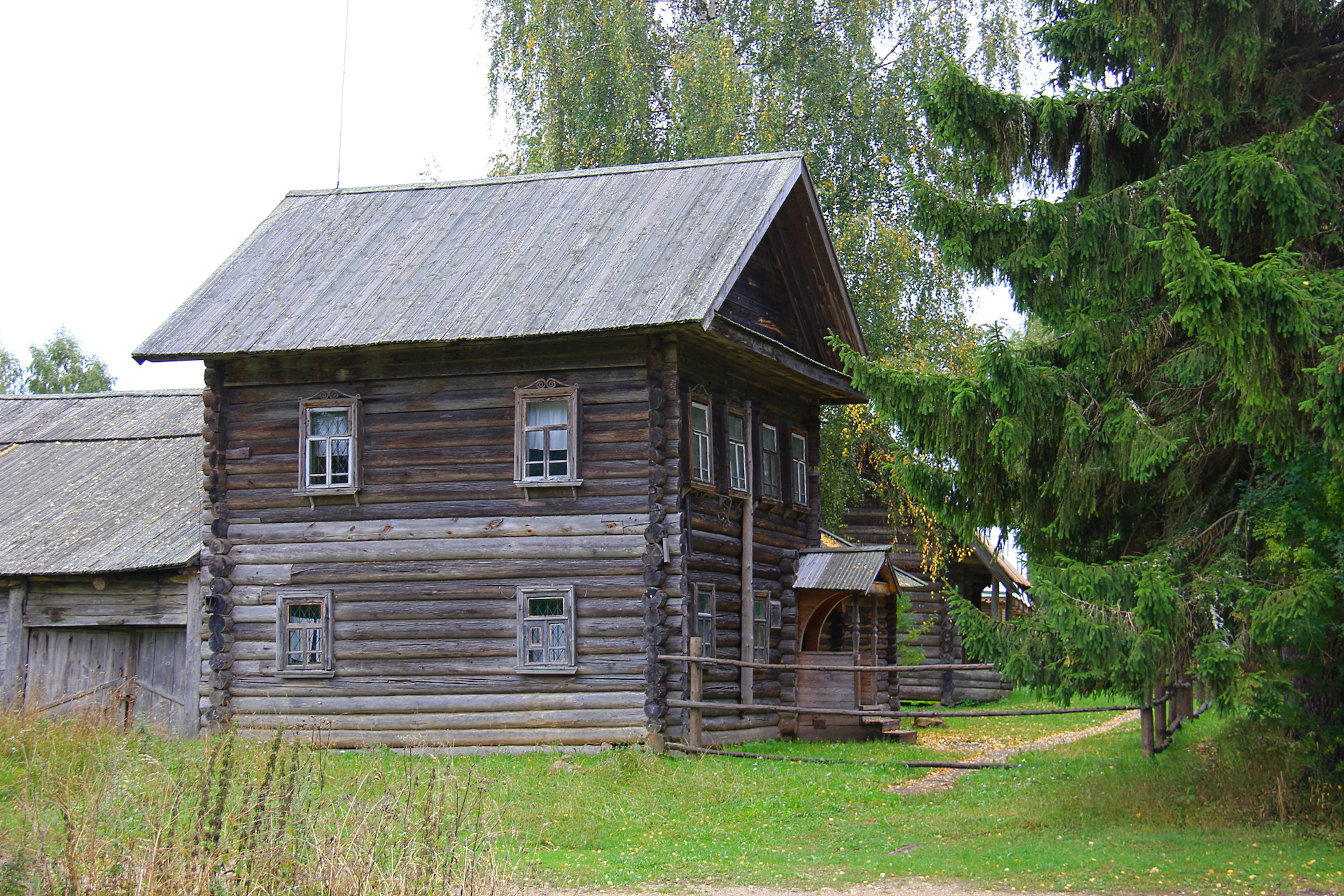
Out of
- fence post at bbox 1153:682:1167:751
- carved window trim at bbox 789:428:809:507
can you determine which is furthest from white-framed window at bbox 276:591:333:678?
fence post at bbox 1153:682:1167:751

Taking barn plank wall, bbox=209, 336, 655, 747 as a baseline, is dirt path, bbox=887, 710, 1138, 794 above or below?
below

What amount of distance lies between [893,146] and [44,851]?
2522 centimetres

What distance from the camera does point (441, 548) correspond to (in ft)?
65.0

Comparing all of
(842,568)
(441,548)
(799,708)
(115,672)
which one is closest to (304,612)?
(441,548)

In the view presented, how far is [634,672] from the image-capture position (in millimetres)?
18844

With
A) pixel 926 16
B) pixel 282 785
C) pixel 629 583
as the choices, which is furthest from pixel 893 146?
pixel 282 785

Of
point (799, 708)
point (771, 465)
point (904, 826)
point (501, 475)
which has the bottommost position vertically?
point (904, 826)

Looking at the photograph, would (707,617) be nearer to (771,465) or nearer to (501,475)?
(771,465)

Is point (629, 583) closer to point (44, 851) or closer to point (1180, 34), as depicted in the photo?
point (1180, 34)

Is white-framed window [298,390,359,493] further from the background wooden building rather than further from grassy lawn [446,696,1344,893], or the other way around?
the background wooden building

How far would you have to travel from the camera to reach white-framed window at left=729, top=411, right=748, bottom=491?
21466mm

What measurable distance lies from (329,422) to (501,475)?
3.00 m

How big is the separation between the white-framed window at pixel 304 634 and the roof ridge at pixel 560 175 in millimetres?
8171

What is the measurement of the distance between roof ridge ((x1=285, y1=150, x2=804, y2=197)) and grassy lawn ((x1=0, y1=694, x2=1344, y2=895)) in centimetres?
1009
